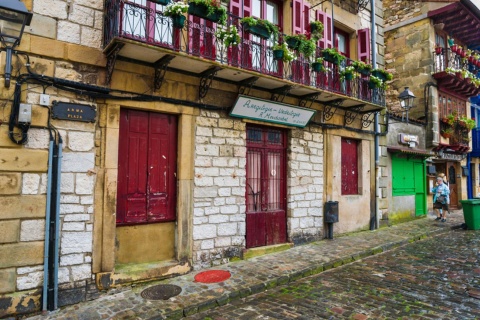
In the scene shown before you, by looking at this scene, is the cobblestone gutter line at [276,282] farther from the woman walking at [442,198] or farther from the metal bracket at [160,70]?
the woman walking at [442,198]

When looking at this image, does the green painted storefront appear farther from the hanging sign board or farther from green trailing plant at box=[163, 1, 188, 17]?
green trailing plant at box=[163, 1, 188, 17]

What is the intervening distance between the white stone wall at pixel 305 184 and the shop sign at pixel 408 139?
452cm

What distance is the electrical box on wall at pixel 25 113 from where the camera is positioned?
4.43 metres

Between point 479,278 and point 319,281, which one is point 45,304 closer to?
point 319,281

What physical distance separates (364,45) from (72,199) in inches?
356

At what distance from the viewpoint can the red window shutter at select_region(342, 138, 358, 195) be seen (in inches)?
379

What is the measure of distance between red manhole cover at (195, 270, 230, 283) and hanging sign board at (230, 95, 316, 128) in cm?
315

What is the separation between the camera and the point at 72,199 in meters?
4.90

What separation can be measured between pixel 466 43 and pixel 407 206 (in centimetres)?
1033

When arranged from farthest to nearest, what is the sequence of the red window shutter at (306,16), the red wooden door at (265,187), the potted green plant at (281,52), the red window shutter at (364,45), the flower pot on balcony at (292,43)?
1. the red window shutter at (364,45)
2. the red window shutter at (306,16)
3. the red wooden door at (265,187)
4. the flower pot on balcony at (292,43)
5. the potted green plant at (281,52)

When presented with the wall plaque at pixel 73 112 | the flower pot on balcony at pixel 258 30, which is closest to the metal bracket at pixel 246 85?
the flower pot on balcony at pixel 258 30

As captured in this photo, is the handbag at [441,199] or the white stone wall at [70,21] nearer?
the white stone wall at [70,21]

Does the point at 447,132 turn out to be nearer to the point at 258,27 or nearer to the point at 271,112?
the point at 271,112

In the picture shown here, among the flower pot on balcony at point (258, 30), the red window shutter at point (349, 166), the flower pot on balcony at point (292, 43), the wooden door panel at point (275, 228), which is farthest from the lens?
the red window shutter at point (349, 166)
